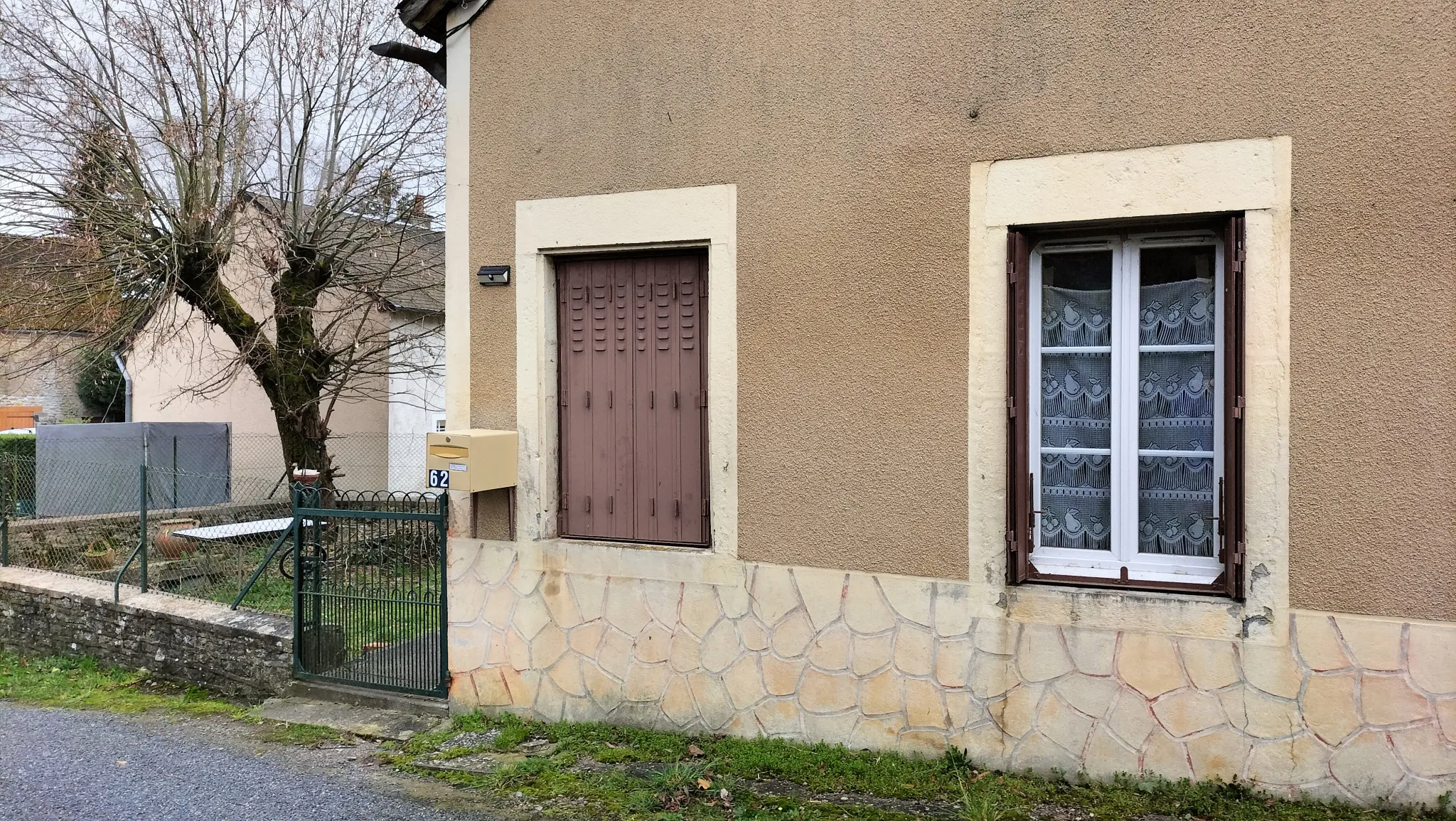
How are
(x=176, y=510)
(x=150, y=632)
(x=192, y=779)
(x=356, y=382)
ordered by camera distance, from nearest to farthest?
(x=192, y=779) → (x=150, y=632) → (x=176, y=510) → (x=356, y=382)

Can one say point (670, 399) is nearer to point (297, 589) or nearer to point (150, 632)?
point (297, 589)

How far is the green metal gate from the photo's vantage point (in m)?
6.14

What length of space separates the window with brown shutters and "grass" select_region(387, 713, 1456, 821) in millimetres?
992

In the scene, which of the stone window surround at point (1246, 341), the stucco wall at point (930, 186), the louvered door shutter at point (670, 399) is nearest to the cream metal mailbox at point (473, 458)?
the stucco wall at point (930, 186)

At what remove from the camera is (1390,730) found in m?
4.14

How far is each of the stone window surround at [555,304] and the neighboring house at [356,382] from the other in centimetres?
692

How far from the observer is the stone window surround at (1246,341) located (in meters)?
4.27

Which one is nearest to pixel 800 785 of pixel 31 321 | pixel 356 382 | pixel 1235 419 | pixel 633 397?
pixel 633 397

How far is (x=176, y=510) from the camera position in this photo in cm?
1173

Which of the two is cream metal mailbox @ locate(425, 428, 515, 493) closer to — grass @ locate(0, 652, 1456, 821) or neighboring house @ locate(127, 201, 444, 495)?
grass @ locate(0, 652, 1456, 821)

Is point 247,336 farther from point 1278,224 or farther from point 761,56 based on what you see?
point 1278,224

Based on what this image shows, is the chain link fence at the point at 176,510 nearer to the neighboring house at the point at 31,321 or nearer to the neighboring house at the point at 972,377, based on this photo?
the neighboring house at the point at 31,321

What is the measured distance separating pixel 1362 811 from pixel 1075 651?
1.34 meters

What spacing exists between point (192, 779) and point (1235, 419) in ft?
19.7
